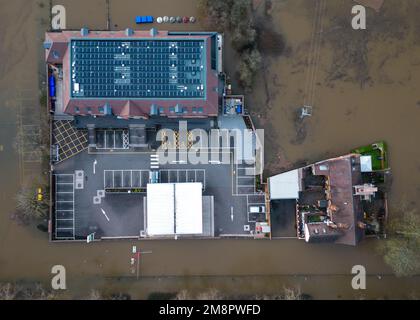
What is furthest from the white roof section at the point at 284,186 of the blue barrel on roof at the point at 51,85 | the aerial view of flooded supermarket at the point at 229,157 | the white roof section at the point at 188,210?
the blue barrel on roof at the point at 51,85

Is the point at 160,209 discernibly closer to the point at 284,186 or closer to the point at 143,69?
the point at 284,186

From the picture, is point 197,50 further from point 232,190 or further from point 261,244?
point 261,244

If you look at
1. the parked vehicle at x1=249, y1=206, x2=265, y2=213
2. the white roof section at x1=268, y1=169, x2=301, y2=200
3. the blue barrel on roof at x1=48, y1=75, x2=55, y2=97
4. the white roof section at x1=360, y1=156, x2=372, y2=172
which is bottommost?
the parked vehicle at x1=249, y1=206, x2=265, y2=213

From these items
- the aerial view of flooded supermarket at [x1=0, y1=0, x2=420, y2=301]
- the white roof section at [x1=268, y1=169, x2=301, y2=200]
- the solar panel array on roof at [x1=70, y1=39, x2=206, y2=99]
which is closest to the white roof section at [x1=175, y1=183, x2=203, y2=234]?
the aerial view of flooded supermarket at [x1=0, y1=0, x2=420, y2=301]

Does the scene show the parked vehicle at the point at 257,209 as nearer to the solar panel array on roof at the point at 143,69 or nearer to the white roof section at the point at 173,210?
the white roof section at the point at 173,210

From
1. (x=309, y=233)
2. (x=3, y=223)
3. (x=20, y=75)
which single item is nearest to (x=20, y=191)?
(x=3, y=223)

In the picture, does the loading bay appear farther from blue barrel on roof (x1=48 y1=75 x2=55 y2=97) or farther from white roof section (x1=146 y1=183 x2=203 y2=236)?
blue barrel on roof (x1=48 y1=75 x2=55 y2=97)
